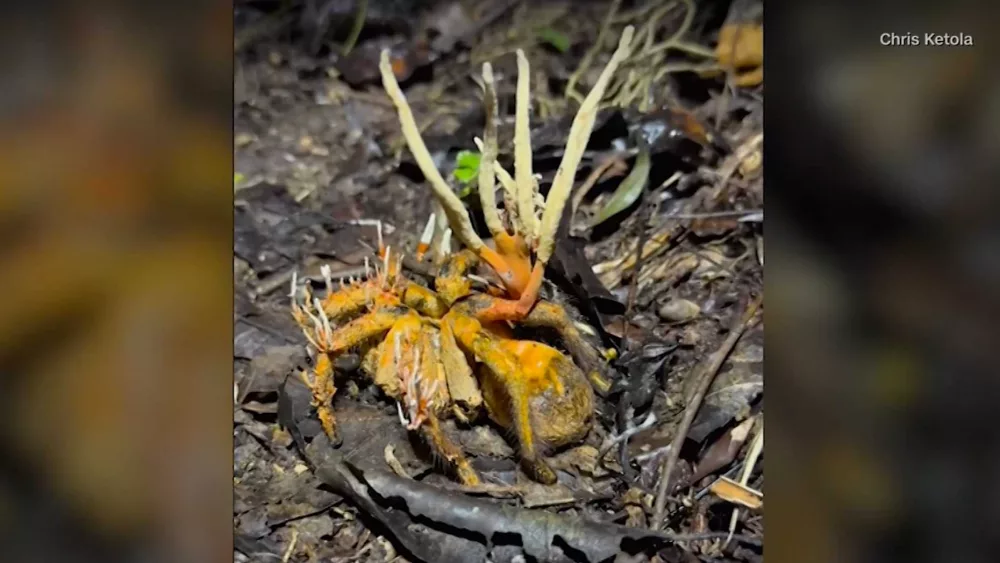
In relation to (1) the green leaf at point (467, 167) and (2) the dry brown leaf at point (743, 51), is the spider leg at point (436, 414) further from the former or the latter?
(2) the dry brown leaf at point (743, 51)

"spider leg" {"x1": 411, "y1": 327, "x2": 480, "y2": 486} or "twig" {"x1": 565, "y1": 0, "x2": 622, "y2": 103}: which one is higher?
"twig" {"x1": 565, "y1": 0, "x2": 622, "y2": 103}

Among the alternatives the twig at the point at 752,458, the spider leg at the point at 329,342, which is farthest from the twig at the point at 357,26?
the twig at the point at 752,458

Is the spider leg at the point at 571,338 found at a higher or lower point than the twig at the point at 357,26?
lower

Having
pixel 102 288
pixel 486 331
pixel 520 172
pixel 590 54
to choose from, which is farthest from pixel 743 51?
pixel 102 288

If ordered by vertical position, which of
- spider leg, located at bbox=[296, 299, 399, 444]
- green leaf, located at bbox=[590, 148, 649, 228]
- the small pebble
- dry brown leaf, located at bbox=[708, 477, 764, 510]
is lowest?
dry brown leaf, located at bbox=[708, 477, 764, 510]

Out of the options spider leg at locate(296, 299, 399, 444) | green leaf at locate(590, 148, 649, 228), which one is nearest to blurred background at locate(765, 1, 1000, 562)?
green leaf at locate(590, 148, 649, 228)

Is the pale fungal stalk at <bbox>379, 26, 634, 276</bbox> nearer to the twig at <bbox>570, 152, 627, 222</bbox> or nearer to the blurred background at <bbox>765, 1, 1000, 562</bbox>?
the twig at <bbox>570, 152, 627, 222</bbox>

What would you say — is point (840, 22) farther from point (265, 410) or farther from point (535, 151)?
point (265, 410)

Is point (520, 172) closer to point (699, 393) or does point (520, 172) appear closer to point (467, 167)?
point (467, 167)
